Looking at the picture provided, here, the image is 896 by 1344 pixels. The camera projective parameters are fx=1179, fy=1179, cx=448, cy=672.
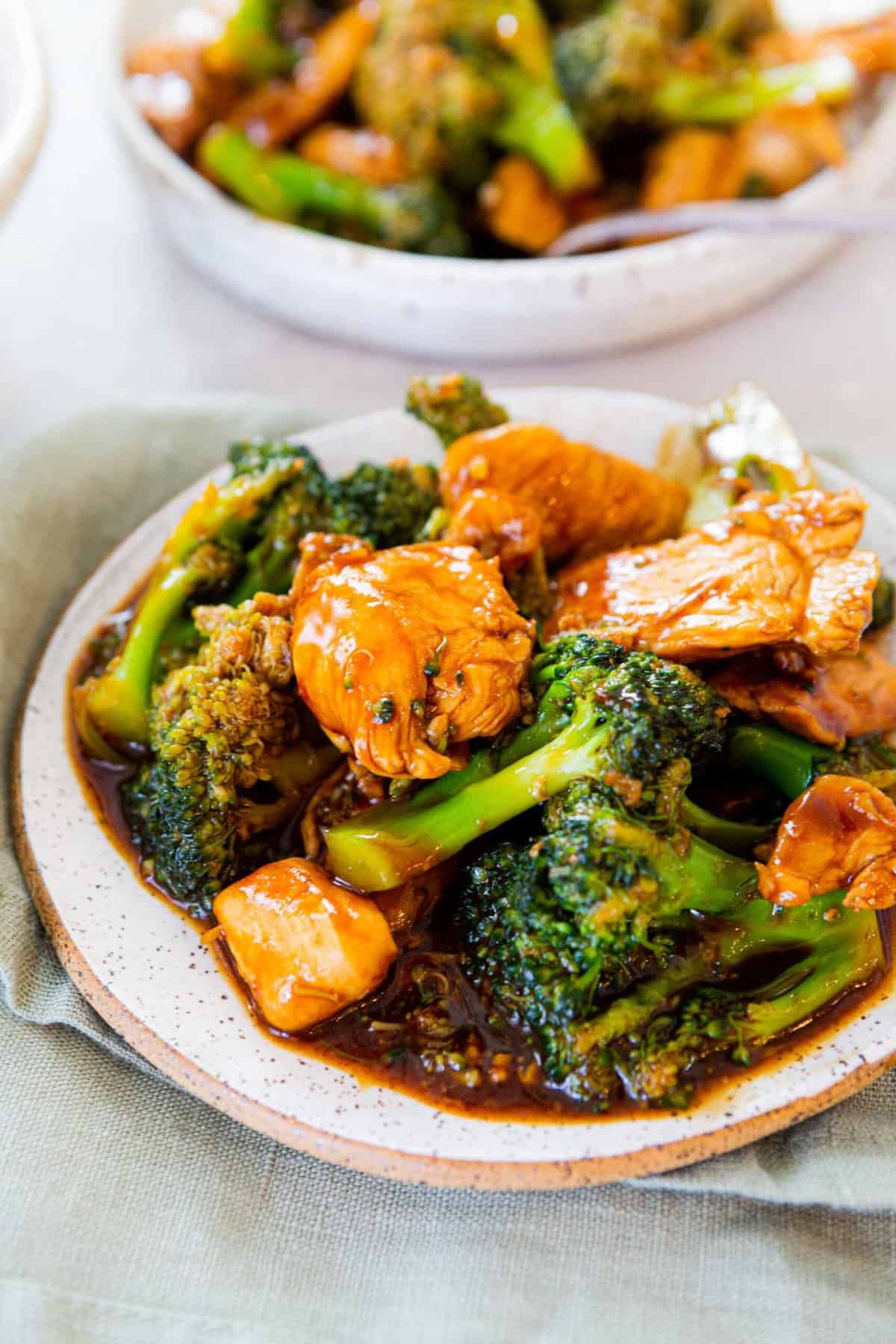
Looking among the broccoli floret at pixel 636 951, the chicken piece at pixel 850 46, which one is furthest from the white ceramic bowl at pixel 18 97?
the chicken piece at pixel 850 46

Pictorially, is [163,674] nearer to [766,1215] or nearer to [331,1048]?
[331,1048]

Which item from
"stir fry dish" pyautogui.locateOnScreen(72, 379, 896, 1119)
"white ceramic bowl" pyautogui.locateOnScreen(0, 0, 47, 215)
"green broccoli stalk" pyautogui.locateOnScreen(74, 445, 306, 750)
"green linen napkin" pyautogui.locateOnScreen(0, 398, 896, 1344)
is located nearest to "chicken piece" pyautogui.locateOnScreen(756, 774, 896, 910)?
"stir fry dish" pyautogui.locateOnScreen(72, 379, 896, 1119)

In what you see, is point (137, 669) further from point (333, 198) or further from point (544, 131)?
point (544, 131)

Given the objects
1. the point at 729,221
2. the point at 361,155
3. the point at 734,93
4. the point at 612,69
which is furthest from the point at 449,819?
the point at 734,93

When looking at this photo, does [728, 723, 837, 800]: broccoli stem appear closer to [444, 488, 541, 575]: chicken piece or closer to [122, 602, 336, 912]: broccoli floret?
[444, 488, 541, 575]: chicken piece

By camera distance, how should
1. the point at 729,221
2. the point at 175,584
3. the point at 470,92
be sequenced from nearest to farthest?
the point at 175,584, the point at 729,221, the point at 470,92
